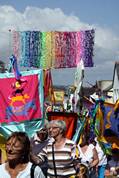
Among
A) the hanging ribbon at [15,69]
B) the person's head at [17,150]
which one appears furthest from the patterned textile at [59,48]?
the person's head at [17,150]

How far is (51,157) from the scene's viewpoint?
689cm

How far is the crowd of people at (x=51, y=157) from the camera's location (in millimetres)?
4262

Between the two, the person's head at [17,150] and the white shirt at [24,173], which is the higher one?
the person's head at [17,150]

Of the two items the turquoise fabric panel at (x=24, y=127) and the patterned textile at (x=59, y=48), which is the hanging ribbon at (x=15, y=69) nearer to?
the turquoise fabric panel at (x=24, y=127)

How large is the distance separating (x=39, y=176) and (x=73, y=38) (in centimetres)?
2276

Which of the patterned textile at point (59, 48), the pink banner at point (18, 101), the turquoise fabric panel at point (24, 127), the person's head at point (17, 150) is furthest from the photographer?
the patterned textile at point (59, 48)

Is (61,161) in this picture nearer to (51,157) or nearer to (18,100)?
(51,157)

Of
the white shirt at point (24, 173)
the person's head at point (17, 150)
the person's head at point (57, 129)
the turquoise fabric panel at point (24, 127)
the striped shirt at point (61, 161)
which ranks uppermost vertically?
the person's head at point (17, 150)

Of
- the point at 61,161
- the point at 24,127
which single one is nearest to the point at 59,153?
the point at 61,161

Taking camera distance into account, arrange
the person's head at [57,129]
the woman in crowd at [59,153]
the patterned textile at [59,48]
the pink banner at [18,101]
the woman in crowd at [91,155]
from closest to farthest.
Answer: the woman in crowd at [59,153] < the person's head at [57,129] < the woman in crowd at [91,155] < the pink banner at [18,101] < the patterned textile at [59,48]

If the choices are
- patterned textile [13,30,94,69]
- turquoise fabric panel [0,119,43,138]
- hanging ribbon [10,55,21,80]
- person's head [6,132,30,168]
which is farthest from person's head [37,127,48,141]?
patterned textile [13,30,94,69]

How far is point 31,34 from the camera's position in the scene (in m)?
26.2

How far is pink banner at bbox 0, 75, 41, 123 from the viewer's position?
423 inches

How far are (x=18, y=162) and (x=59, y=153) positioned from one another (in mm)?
2720
